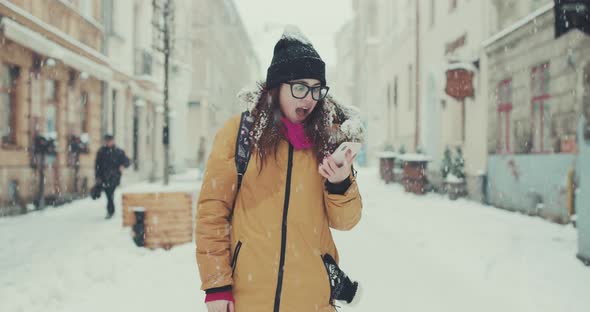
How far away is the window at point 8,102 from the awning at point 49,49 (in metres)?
0.70

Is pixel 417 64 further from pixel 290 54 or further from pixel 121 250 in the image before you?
pixel 290 54

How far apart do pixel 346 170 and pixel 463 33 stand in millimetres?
14980

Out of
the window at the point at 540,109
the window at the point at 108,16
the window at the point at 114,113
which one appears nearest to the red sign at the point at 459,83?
the window at the point at 540,109

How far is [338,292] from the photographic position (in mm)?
2037

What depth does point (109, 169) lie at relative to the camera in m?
10.7

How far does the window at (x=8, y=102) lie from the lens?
11.1 m

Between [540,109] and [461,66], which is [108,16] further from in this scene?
[540,109]

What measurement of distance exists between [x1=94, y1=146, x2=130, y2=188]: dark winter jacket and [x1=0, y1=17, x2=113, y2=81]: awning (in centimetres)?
284

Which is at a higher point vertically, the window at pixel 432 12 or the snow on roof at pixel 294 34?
the window at pixel 432 12

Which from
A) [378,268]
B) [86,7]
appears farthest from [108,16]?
[378,268]

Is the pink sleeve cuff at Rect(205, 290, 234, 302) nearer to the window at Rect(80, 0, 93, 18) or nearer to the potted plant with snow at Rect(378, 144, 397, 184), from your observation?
the window at Rect(80, 0, 93, 18)

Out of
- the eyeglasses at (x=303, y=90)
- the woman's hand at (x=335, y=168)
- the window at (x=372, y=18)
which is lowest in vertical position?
the woman's hand at (x=335, y=168)

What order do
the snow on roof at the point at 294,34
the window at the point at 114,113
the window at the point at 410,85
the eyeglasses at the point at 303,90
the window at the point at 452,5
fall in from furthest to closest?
the window at the point at 410,85 → the window at the point at 114,113 → the window at the point at 452,5 → the snow on roof at the point at 294,34 → the eyeglasses at the point at 303,90

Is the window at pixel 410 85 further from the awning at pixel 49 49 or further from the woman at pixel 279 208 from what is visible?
the woman at pixel 279 208
